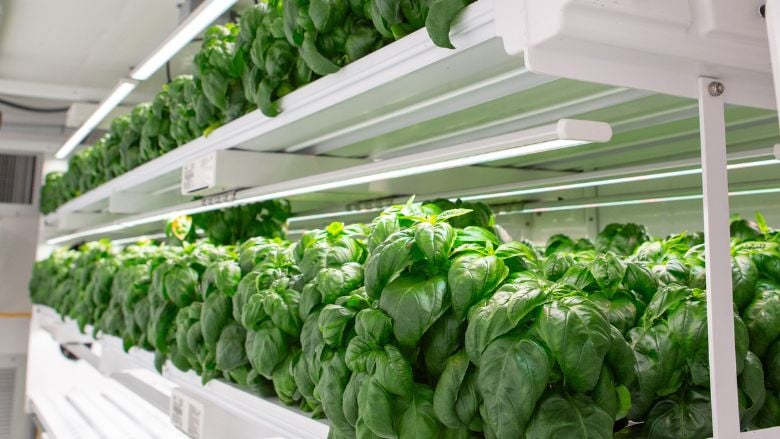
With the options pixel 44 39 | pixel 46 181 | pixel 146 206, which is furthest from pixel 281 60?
pixel 46 181

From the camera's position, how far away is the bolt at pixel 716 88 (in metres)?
0.92

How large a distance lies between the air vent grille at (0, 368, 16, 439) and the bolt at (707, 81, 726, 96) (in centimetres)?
758

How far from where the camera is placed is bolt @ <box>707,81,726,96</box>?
92cm

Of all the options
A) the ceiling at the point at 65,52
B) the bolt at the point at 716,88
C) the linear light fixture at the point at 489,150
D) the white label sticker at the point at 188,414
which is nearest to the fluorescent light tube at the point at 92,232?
the ceiling at the point at 65,52

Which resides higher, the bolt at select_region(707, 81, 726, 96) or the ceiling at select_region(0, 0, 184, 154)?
the ceiling at select_region(0, 0, 184, 154)

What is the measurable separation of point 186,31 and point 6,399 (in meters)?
5.79

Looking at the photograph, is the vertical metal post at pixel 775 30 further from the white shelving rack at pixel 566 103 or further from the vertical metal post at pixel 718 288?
the vertical metal post at pixel 718 288

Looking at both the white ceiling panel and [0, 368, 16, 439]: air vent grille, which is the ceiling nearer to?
the white ceiling panel

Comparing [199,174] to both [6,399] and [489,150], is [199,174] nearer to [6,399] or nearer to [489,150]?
[489,150]

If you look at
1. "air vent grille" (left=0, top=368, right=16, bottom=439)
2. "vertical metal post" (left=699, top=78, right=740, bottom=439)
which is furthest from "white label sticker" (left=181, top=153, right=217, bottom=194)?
"air vent grille" (left=0, top=368, right=16, bottom=439)

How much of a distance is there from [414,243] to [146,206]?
3399 millimetres

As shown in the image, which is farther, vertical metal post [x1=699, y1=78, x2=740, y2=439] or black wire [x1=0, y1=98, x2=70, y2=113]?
black wire [x1=0, y1=98, x2=70, y2=113]

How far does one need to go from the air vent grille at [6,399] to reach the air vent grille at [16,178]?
5.87 feet

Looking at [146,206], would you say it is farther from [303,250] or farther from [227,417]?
[303,250]
